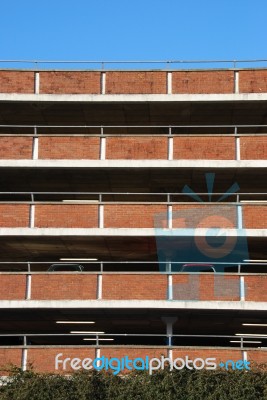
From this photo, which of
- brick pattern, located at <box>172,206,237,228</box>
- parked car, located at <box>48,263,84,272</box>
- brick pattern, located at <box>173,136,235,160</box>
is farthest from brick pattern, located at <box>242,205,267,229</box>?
parked car, located at <box>48,263,84,272</box>

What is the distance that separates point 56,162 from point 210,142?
557 cm

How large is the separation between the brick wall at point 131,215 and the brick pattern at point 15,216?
279 cm

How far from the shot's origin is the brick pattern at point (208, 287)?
21922mm

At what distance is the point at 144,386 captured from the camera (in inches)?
755

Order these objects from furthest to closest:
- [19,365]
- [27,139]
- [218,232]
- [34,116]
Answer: [34,116] → [27,139] → [218,232] → [19,365]

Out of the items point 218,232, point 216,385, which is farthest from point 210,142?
point 216,385

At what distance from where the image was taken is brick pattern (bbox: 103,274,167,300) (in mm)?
22031

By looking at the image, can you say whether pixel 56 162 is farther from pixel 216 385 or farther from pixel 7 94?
pixel 216 385

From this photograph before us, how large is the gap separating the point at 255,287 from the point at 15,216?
28.1 feet

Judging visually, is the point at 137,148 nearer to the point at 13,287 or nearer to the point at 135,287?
the point at 135,287

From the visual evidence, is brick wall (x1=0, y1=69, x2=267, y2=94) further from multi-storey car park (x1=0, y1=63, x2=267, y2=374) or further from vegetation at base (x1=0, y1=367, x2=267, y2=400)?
vegetation at base (x1=0, y1=367, x2=267, y2=400)

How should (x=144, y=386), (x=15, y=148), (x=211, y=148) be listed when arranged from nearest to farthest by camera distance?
(x=144, y=386) < (x=211, y=148) < (x=15, y=148)

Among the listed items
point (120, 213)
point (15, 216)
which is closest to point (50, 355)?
point (15, 216)

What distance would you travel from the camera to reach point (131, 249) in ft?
81.0
